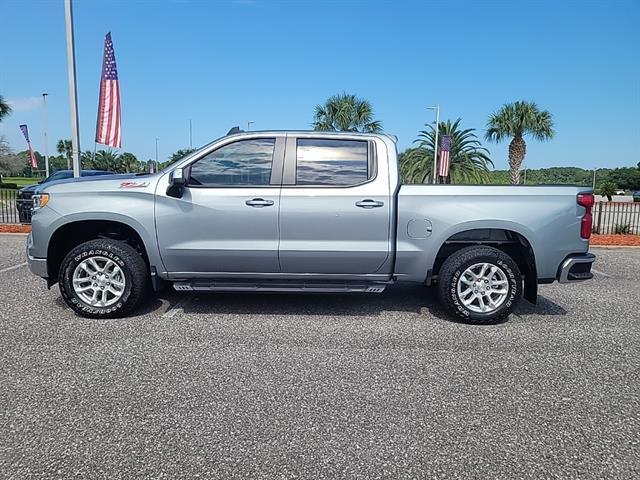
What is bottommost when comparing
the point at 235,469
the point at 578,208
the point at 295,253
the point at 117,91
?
the point at 235,469

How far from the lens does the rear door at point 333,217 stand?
457 centimetres

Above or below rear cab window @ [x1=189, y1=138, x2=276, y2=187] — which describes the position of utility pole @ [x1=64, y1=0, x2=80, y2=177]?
above

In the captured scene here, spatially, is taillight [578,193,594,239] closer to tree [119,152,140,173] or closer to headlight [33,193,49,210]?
headlight [33,193,49,210]

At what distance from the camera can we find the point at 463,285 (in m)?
4.70

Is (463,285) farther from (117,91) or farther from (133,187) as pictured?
(117,91)

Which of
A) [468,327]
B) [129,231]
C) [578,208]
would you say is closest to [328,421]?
[468,327]

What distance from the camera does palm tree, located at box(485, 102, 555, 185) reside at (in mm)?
30609

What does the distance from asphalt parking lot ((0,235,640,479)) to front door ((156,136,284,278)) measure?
625 millimetres

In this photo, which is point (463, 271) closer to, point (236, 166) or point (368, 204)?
point (368, 204)

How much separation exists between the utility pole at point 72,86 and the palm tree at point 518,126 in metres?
27.1

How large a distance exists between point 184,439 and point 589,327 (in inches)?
167

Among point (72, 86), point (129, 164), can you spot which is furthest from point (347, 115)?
point (129, 164)

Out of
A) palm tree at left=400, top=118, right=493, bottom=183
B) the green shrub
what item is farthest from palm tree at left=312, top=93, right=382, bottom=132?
the green shrub

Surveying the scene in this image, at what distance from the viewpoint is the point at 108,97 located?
1145 centimetres
